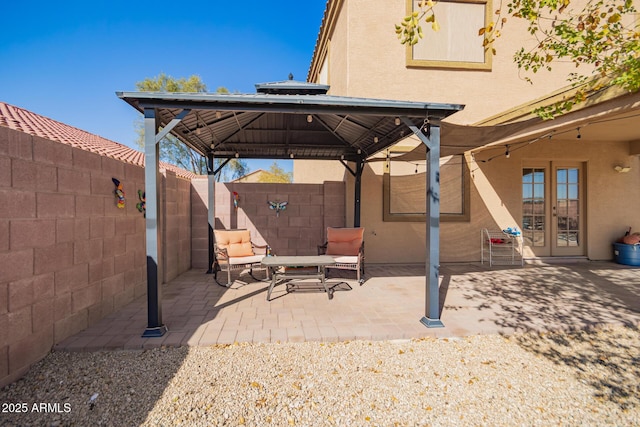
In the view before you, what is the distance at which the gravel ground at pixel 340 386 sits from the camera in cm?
213

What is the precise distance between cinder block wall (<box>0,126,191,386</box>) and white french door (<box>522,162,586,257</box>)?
341 inches

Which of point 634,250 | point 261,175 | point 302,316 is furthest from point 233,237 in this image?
point 261,175

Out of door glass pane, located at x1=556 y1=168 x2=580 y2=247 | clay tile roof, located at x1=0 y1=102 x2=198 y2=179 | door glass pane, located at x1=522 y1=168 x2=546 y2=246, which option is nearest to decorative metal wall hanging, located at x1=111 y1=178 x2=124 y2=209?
clay tile roof, located at x1=0 y1=102 x2=198 y2=179

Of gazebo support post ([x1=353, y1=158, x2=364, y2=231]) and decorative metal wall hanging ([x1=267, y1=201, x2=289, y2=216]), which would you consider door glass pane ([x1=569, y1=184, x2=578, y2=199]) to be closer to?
gazebo support post ([x1=353, y1=158, x2=364, y2=231])

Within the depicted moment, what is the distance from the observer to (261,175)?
39281mm

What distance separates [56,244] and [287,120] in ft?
12.5

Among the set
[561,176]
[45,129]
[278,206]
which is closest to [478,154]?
[561,176]

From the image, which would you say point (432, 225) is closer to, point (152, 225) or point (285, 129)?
point (152, 225)

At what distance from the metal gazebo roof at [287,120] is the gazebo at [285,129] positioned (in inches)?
0.4

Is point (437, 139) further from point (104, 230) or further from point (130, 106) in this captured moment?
point (104, 230)

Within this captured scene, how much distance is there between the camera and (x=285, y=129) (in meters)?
5.89

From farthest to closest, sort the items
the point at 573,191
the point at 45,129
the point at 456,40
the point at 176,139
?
1. the point at 176,139
2. the point at 573,191
3. the point at 456,40
4. the point at 45,129

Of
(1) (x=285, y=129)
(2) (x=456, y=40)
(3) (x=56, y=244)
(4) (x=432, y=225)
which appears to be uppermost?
(2) (x=456, y=40)

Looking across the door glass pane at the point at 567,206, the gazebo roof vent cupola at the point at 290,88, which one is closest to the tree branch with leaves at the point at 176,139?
the gazebo roof vent cupola at the point at 290,88
